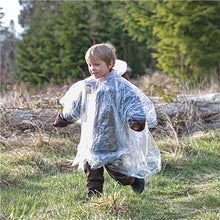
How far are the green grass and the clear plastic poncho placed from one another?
307 millimetres

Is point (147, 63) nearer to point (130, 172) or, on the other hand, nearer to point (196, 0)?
point (196, 0)

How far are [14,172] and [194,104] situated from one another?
121 inches

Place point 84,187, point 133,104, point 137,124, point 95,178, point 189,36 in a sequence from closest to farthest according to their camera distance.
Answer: point 137,124 → point 133,104 → point 95,178 → point 84,187 → point 189,36

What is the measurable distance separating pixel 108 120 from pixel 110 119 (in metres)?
0.02

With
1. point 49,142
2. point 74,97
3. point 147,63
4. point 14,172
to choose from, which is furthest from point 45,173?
point 147,63

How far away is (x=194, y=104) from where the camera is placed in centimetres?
527

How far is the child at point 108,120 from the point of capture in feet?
8.85

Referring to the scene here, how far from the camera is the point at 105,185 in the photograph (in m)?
3.35

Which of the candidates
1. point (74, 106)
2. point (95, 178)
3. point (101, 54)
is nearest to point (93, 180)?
point (95, 178)

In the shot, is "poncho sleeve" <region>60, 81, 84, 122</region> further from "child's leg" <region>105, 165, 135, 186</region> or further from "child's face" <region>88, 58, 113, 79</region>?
"child's leg" <region>105, 165, 135, 186</region>

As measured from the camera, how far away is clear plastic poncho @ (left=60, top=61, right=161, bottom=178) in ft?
8.87

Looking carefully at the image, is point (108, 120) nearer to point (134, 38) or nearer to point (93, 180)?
point (93, 180)

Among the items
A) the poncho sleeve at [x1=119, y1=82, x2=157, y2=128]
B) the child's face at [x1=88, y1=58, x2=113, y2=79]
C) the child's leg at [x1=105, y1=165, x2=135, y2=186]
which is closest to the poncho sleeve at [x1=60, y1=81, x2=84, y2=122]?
the child's face at [x1=88, y1=58, x2=113, y2=79]

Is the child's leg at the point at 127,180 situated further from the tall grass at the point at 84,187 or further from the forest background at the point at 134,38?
the forest background at the point at 134,38
